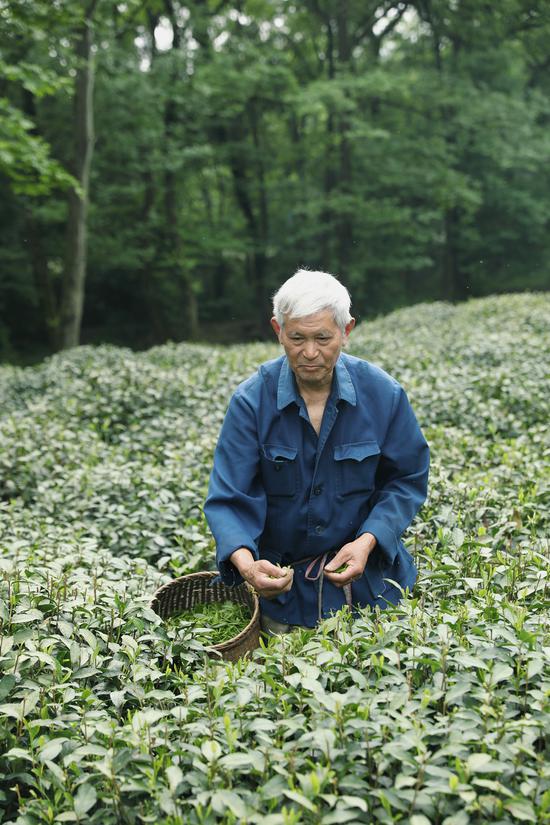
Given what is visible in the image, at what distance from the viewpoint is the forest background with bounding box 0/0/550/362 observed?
18141 mm

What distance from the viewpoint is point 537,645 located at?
223 cm

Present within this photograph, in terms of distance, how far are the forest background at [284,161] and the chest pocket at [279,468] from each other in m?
14.5

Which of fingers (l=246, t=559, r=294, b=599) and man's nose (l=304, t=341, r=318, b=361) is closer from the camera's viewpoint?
fingers (l=246, t=559, r=294, b=599)

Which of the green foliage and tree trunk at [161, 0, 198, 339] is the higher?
tree trunk at [161, 0, 198, 339]

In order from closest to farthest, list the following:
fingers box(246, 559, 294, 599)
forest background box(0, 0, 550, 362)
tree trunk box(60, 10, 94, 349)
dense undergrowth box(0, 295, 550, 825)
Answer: dense undergrowth box(0, 295, 550, 825)
fingers box(246, 559, 294, 599)
tree trunk box(60, 10, 94, 349)
forest background box(0, 0, 550, 362)

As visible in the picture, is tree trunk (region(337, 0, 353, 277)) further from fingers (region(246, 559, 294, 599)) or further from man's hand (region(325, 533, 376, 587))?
fingers (region(246, 559, 294, 599))

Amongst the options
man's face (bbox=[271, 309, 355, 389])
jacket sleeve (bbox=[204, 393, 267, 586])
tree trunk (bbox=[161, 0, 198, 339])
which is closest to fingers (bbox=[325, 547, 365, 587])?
jacket sleeve (bbox=[204, 393, 267, 586])

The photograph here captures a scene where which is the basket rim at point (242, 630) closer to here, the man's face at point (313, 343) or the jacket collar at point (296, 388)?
the jacket collar at point (296, 388)

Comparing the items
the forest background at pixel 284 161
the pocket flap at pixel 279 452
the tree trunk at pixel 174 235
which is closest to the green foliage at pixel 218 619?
the pocket flap at pixel 279 452

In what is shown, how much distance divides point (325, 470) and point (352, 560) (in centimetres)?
42

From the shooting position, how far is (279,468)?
294 cm

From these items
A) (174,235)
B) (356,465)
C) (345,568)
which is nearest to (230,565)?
(345,568)

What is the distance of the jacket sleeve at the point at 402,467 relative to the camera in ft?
9.61

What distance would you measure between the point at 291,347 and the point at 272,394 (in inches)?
→ 10.1
